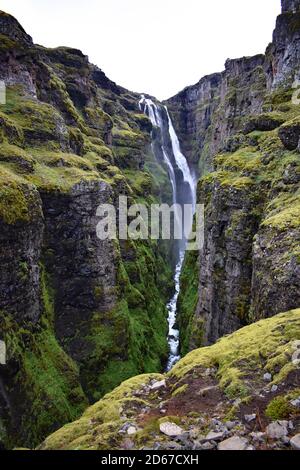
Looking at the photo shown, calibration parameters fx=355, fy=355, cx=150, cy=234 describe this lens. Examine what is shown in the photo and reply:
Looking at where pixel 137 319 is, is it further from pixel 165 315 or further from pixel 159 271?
pixel 159 271

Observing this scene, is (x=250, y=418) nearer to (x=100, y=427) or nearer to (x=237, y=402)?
(x=237, y=402)

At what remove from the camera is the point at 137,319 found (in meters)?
52.4

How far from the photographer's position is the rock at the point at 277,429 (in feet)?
31.1

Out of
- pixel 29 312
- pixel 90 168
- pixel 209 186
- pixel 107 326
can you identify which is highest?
pixel 90 168

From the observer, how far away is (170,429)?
10.8 m

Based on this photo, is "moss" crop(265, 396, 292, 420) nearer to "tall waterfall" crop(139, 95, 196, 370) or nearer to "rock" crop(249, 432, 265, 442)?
"rock" crop(249, 432, 265, 442)

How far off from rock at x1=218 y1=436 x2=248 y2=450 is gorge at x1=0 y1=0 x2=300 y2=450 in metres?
0.13

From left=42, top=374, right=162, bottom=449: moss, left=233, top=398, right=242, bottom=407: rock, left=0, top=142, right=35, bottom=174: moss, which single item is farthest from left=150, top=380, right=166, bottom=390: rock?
left=0, top=142, right=35, bottom=174: moss

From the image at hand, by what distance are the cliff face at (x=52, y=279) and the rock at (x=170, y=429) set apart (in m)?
18.0

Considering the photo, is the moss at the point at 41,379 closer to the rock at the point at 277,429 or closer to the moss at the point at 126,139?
the rock at the point at 277,429

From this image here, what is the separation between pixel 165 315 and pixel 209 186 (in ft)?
109

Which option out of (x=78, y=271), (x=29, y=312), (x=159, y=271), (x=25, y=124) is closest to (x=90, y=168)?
(x=25, y=124)

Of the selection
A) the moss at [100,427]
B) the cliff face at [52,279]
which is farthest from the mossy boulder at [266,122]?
the moss at [100,427]

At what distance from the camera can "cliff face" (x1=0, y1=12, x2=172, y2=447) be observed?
28062 millimetres
